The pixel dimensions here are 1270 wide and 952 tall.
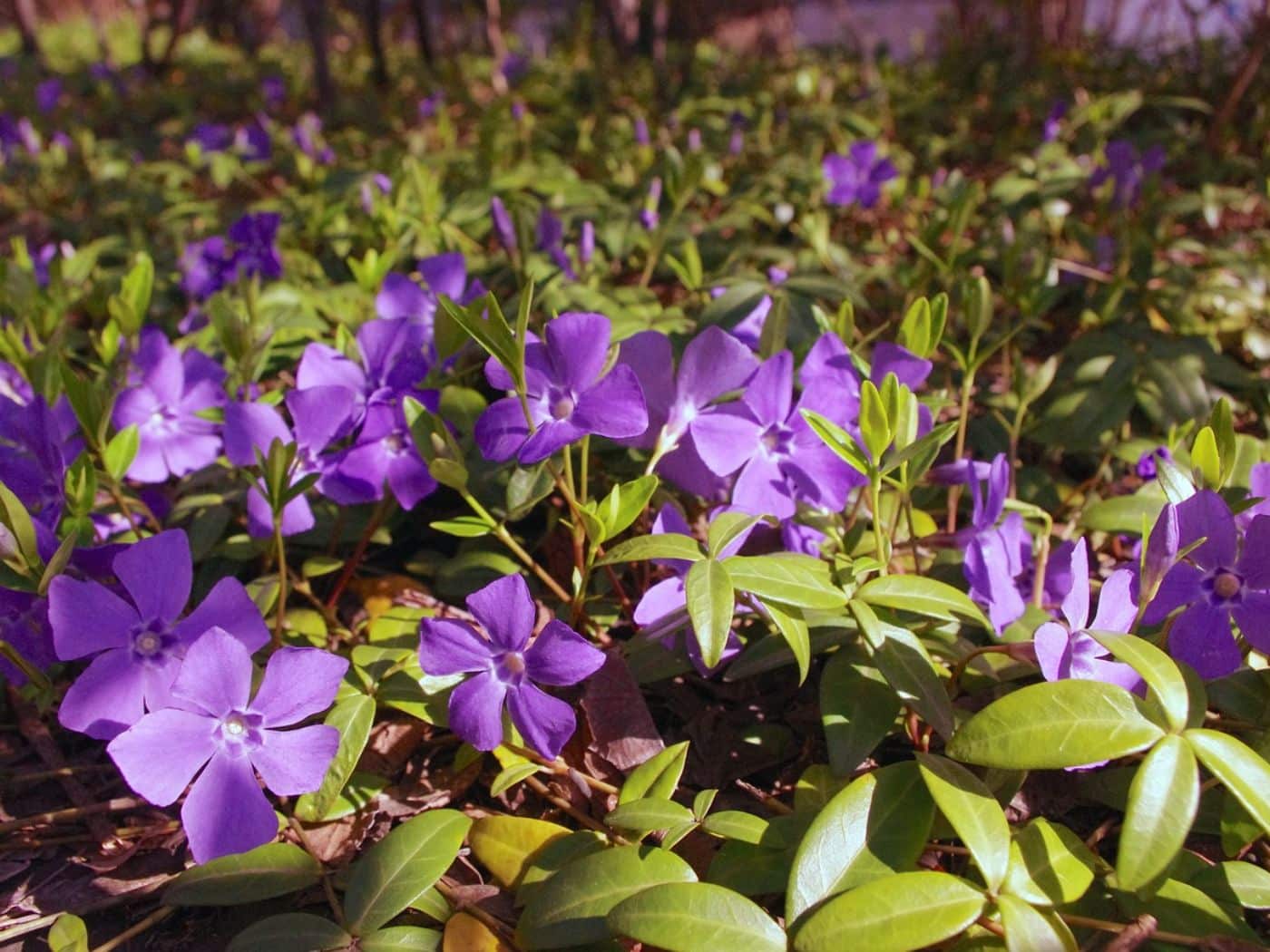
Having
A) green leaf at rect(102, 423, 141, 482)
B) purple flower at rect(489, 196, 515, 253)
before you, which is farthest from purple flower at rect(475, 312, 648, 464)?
purple flower at rect(489, 196, 515, 253)

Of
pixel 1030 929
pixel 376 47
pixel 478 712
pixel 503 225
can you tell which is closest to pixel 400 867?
pixel 478 712

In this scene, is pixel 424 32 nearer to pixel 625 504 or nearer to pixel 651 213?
pixel 651 213

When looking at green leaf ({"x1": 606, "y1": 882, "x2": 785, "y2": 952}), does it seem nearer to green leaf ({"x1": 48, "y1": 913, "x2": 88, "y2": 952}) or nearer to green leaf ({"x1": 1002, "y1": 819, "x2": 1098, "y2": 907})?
green leaf ({"x1": 1002, "y1": 819, "x2": 1098, "y2": 907})

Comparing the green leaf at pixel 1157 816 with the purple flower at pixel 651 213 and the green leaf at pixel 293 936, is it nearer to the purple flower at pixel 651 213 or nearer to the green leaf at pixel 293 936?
the green leaf at pixel 293 936

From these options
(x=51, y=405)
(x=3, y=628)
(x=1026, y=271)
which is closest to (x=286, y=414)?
(x=51, y=405)

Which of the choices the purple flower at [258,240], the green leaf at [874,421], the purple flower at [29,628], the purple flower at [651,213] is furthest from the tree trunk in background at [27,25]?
the green leaf at [874,421]

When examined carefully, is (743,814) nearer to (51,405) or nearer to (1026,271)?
(51,405)
